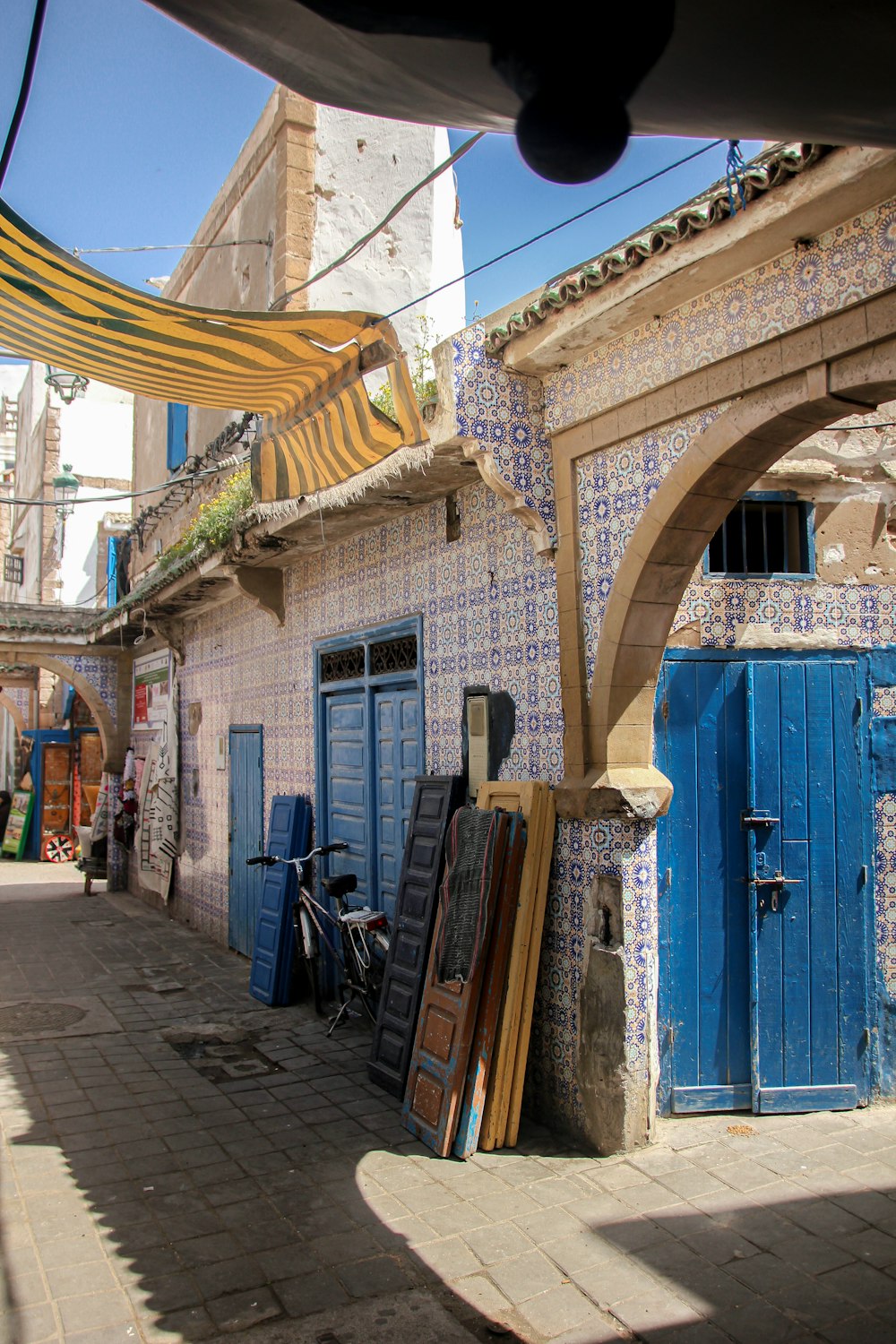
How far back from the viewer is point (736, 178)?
3828 mm

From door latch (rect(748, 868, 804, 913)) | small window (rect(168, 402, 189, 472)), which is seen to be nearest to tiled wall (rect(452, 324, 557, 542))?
door latch (rect(748, 868, 804, 913))

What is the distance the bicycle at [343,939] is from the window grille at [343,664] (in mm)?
1304

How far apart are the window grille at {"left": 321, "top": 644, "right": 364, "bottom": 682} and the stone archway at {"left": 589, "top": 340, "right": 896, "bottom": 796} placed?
3.10 meters

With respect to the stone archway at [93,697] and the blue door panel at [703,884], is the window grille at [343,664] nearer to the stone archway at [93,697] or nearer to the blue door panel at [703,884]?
the blue door panel at [703,884]

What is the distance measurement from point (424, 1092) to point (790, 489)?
147 inches

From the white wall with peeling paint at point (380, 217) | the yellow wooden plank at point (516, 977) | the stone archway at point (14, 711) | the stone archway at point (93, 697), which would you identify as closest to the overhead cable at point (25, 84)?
the yellow wooden plank at point (516, 977)

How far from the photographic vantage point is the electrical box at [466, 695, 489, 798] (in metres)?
5.97

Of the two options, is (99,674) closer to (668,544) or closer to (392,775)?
(392,775)

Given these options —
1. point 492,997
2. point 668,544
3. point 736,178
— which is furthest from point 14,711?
point 736,178

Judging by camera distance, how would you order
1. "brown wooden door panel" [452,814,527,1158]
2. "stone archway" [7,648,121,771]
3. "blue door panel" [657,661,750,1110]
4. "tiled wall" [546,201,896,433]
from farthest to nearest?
"stone archway" [7,648,121,771] → "blue door panel" [657,661,750,1110] → "brown wooden door panel" [452,814,527,1158] → "tiled wall" [546,201,896,433]

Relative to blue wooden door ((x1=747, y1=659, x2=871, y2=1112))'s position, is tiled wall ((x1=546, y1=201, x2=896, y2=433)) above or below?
above

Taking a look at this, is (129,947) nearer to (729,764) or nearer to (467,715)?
(467,715)

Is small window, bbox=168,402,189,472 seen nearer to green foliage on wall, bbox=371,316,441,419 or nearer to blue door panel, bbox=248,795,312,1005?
blue door panel, bbox=248,795,312,1005

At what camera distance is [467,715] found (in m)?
6.16
